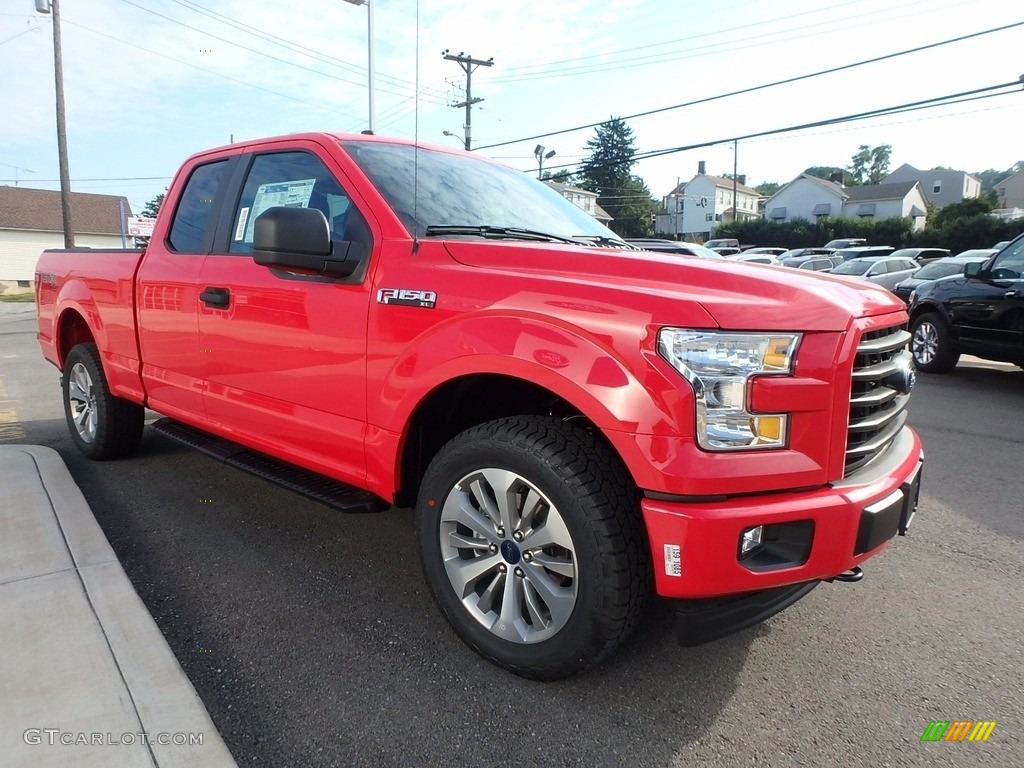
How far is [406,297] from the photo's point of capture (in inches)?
101

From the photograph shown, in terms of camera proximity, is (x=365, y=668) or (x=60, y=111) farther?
(x=60, y=111)

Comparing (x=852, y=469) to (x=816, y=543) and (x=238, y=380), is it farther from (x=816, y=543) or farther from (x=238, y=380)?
(x=238, y=380)

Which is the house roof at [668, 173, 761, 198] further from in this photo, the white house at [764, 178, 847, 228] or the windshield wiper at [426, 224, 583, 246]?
the windshield wiper at [426, 224, 583, 246]

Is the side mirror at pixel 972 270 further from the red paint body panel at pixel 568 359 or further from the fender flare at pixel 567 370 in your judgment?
the fender flare at pixel 567 370

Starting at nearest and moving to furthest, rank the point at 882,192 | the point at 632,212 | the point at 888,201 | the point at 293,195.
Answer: the point at 293,195 → the point at 888,201 → the point at 882,192 → the point at 632,212

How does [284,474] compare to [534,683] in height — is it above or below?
above

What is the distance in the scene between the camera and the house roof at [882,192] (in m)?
64.4

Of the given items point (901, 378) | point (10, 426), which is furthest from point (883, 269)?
point (10, 426)

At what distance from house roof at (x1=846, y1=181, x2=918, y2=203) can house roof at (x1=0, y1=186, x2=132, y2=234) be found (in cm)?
6337

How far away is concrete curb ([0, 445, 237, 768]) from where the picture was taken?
1979 mm

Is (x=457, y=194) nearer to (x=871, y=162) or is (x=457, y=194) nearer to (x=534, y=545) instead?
(x=534, y=545)

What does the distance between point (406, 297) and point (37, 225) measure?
56566 mm

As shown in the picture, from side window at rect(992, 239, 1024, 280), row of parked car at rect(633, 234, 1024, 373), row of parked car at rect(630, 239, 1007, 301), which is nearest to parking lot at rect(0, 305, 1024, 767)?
row of parked car at rect(630, 239, 1007, 301)

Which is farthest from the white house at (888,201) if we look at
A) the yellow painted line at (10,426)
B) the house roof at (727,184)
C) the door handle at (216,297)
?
the door handle at (216,297)
